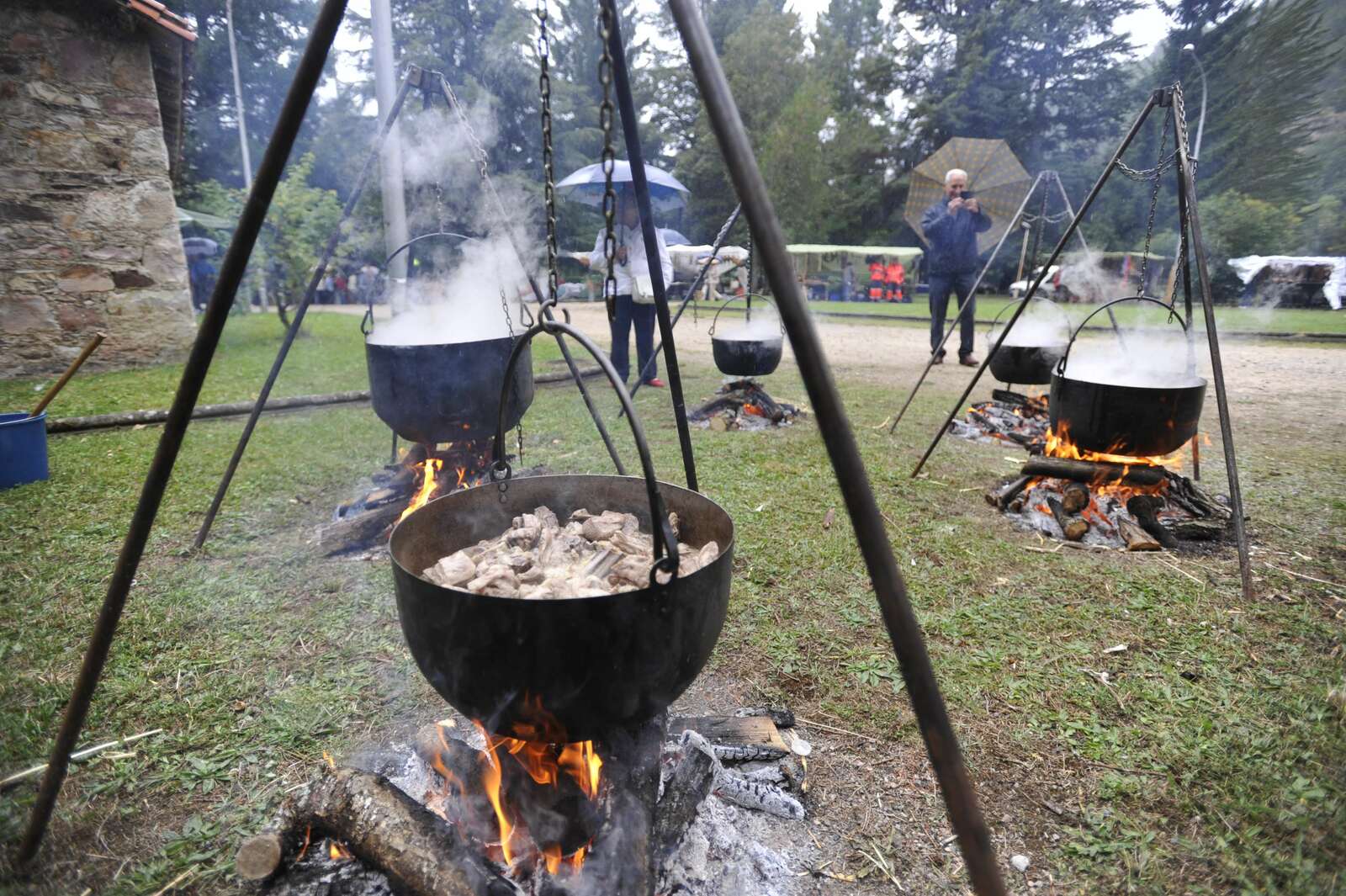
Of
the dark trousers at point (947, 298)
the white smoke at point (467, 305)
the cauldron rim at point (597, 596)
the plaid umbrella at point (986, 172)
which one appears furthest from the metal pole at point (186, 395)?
the plaid umbrella at point (986, 172)

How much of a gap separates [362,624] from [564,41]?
35797 mm

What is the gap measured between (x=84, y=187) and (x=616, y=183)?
260 inches

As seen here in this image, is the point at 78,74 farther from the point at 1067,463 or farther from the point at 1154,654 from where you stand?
the point at 1154,654

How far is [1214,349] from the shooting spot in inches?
143

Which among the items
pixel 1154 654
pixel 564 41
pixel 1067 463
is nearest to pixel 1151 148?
pixel 564 41

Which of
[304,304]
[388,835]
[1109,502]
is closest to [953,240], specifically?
[1109,502]

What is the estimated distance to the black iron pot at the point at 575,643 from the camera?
138cm

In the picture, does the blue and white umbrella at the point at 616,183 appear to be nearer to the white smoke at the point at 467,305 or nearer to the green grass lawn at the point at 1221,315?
the white smoke at the point at 467,305

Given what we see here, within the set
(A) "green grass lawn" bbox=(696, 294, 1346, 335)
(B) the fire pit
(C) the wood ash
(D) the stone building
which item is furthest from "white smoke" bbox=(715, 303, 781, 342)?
(D) the stone building

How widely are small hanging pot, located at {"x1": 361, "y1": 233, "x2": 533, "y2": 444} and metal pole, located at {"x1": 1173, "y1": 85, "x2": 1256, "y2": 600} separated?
3.72m

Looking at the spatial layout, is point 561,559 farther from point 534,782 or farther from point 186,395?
point 186,395

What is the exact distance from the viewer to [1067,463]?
4.50 meters

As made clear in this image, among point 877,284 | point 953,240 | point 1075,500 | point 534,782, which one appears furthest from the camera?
point 877,284

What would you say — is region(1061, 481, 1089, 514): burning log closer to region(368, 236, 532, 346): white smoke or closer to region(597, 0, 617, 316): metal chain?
region(368, 236, 532, 346): white smoke
